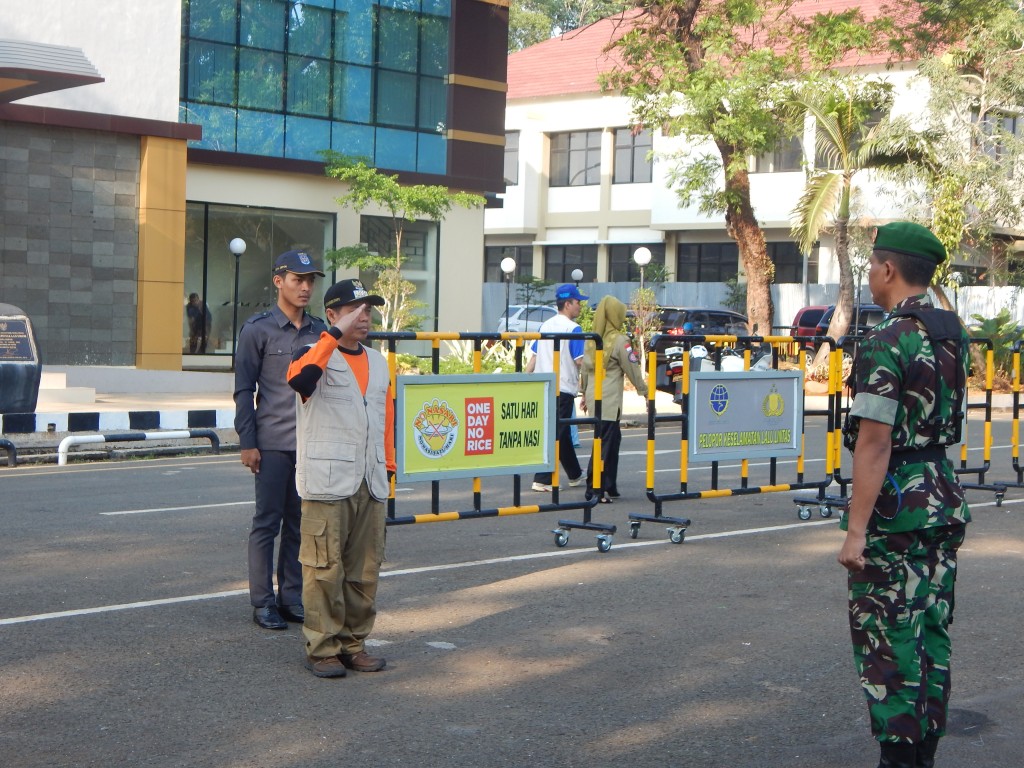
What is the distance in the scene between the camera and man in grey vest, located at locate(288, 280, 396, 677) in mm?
6367

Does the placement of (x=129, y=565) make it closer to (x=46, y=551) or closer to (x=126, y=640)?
(x=46, y=551)

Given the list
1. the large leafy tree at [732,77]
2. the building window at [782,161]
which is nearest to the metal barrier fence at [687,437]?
the large leafy tree at [732,77]

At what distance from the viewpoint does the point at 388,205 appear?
31203 mm

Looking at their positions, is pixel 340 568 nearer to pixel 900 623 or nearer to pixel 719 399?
pixel 900 623

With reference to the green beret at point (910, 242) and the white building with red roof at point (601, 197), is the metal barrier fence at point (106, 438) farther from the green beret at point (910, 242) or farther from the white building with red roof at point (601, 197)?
the white building with red roof at point (601, 197)

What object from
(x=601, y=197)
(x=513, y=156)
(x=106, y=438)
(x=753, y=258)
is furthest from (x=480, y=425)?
(x=513, y=156)

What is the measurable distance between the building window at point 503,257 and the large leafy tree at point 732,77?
946 inches

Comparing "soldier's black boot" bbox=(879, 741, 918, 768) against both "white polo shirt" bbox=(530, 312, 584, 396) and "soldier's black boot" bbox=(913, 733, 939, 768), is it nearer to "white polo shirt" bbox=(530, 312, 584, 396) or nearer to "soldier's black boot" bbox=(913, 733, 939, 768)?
"soldier's black boot" bbox=(913, 733, 939, 768)

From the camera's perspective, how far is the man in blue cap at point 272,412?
7.23 metres

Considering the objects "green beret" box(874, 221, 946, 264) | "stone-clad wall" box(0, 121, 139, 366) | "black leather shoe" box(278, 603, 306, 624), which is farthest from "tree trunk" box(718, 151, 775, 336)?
"green beret" box(874, 221, 946, 264)

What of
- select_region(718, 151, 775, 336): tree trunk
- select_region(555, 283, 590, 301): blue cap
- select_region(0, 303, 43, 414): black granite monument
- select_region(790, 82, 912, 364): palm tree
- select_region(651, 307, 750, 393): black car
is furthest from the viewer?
select_region(651, 307, 750, 393): black car

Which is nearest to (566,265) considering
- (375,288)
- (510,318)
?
(510,318)

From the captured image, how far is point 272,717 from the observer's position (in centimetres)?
579

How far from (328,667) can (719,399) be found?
5451 millimetres
